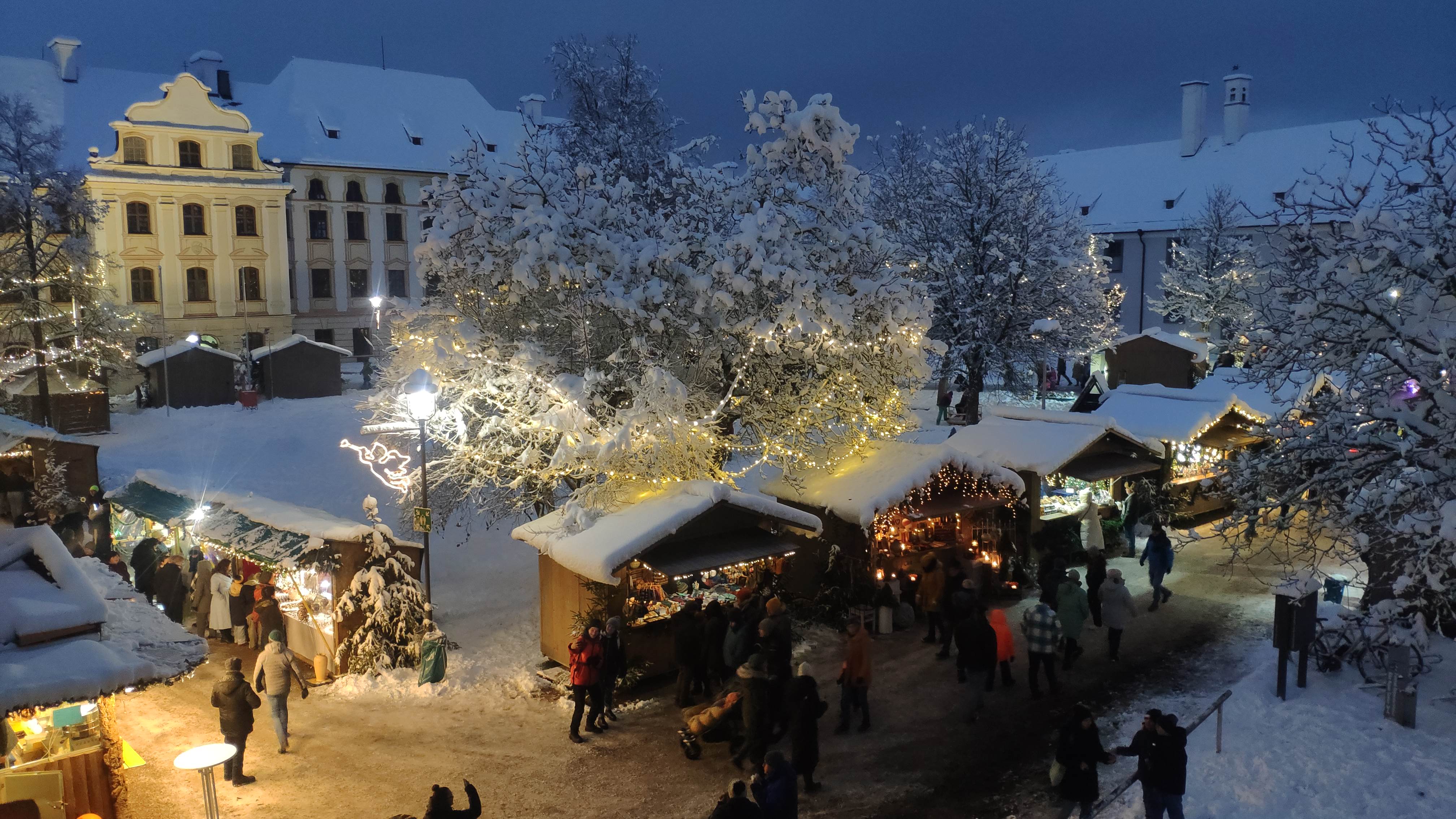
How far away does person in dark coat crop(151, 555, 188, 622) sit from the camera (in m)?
15.2

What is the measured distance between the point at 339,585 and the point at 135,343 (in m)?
30.5

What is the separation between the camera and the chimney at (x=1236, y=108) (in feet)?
174

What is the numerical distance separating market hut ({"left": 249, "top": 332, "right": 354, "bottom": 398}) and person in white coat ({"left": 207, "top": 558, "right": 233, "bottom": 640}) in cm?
1953

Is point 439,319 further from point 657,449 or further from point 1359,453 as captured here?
point 1359,453

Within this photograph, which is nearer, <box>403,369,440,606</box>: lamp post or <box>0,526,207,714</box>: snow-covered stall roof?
<box>0,526,207,714</box>: snow-covered stall roof

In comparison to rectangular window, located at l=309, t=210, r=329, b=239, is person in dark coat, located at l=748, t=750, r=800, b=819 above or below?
below

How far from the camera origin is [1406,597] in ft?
39.7

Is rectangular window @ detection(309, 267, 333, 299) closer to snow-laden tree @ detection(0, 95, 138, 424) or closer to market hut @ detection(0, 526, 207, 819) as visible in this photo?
snow-laden tree @ detection(0, 95, 138, 424)

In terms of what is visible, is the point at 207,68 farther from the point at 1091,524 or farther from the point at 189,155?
the point at 1091,524

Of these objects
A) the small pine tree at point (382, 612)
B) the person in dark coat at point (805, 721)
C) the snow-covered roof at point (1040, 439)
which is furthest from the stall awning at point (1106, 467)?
the small pine tree at point (382, 612)

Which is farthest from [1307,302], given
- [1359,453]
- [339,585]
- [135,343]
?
[135,343]

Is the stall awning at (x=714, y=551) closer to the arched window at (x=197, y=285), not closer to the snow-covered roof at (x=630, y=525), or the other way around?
the snow-covered roof at (x=630, y=525)

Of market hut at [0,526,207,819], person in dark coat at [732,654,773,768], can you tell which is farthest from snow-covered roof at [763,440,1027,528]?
market hut at [0,526,207,819]

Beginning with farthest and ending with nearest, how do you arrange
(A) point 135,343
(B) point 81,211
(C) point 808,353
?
(A) point 135,343 < (B) point 81,211 < (C) point 808,353
